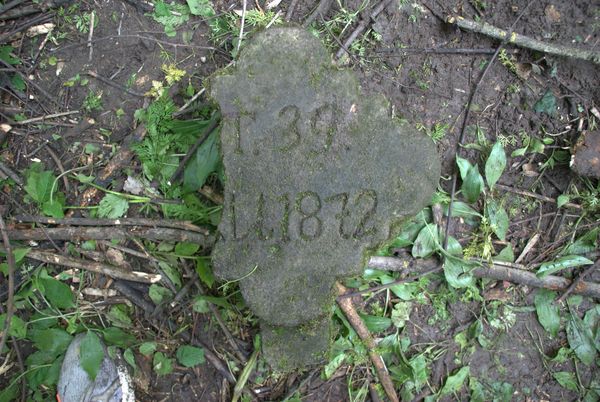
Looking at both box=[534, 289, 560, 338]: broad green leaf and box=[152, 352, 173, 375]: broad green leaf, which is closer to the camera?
box=[152, 352, 173, 375]: broad green leaf

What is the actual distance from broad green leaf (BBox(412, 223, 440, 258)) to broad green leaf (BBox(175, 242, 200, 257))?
1.24 metres

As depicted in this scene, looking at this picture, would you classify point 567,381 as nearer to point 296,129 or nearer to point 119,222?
point 296,129

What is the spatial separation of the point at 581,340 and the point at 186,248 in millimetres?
2421

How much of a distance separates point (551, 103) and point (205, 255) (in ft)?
7.40

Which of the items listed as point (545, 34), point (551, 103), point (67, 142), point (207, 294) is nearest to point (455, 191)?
point (551, 103)

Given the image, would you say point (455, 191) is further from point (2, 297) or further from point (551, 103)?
point (2, 297)

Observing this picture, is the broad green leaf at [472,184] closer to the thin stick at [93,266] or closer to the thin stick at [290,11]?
the thin stick at [290,11]

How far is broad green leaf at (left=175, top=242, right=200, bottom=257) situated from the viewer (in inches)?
117

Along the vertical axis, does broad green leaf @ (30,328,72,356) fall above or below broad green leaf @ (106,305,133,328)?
below

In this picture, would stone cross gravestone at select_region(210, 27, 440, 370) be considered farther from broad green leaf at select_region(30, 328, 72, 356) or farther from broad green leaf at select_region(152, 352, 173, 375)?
broad green leaf at select_region(30, 328, 72, 356)

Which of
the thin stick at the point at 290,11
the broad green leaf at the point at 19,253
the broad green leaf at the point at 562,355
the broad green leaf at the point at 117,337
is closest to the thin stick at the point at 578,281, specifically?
the broad green leaf at the point at 562,355

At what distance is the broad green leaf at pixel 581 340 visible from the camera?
3225 millimetres

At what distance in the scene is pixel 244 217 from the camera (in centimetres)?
254

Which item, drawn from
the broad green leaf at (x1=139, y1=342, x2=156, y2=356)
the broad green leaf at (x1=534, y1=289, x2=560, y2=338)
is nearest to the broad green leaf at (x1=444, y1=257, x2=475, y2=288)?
the broad green leaf at (x1=534, y1=289, x2=560, y2=338)
